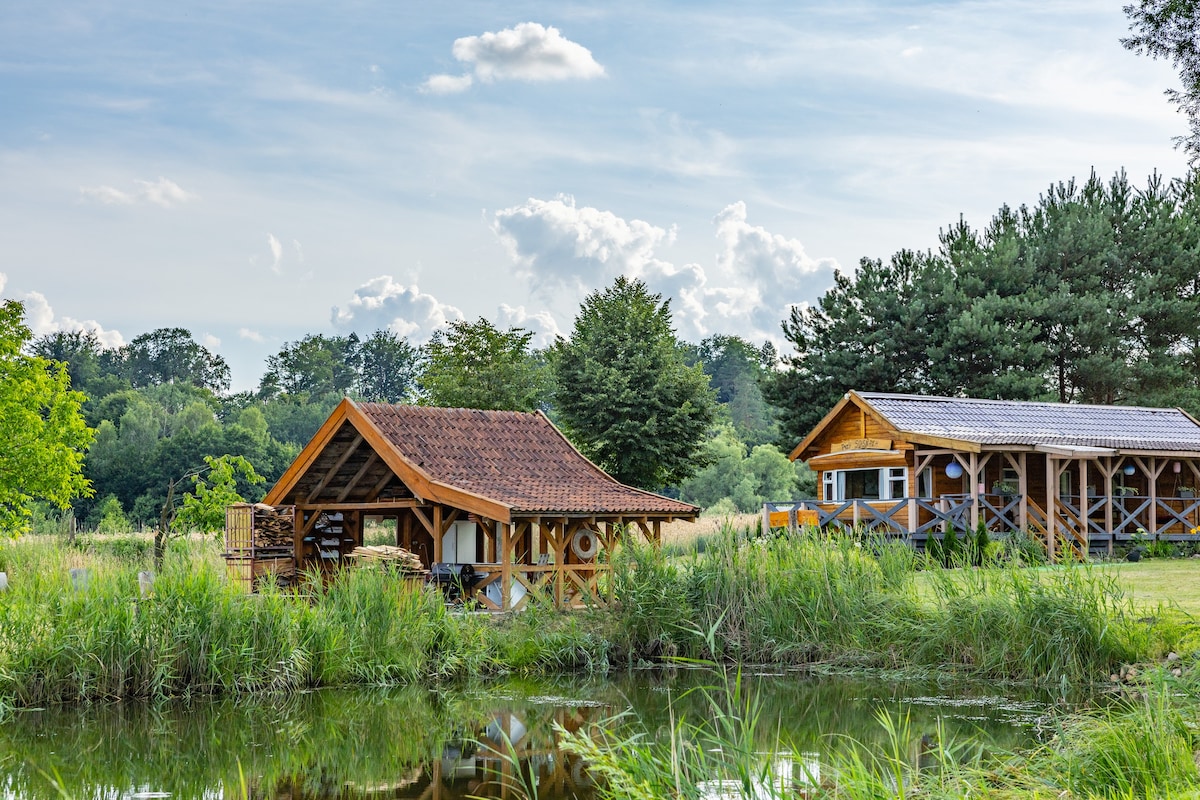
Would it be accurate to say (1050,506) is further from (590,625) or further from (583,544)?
(590,625)

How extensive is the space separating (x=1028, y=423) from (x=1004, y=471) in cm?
198

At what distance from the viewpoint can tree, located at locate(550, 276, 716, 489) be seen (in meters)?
33.8

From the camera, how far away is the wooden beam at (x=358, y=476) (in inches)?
842

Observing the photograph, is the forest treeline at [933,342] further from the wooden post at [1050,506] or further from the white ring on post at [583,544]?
the white ring on post at [583,544]

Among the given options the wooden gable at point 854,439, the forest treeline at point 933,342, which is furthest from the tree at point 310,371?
the wooden gable at point 854,439

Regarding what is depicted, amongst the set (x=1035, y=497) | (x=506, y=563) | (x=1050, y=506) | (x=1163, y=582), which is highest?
(x=1035, y=497)

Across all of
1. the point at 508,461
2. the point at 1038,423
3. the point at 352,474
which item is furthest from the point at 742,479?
the point at 508,461

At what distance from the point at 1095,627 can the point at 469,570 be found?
948 cm

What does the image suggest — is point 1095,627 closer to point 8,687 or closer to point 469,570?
point 469,570

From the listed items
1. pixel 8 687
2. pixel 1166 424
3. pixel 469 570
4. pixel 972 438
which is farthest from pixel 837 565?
pixel 1166 424

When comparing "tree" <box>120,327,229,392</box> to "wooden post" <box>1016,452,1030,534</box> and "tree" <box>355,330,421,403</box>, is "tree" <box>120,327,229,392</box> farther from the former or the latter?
"wooden post" <box>1016,452,1030,534</box>

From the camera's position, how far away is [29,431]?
958 inches

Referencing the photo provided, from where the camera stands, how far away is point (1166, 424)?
31.0 m

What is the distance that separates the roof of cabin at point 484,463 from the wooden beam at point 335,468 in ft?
0.34
